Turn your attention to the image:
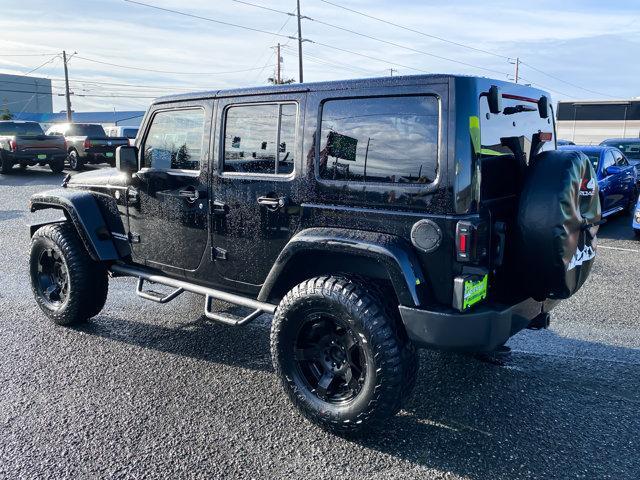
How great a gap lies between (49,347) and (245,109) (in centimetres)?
245

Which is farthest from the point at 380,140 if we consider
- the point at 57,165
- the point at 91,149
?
the point at 91,149

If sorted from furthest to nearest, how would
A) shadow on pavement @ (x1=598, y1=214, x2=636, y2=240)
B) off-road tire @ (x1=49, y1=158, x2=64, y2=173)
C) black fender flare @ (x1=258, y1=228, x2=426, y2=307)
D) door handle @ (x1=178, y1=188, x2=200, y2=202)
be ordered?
off-road tire @ (x1=49, y1=158, x2=64, y2=173) < shadow on pavement @ (x1=598, y1=214, x2=636, y2=240) < door handle @ (x1=178, y1=188, x2=200, y2=202) < black fender flare @ (x1=258, y1=228, x2=426, y2=307)

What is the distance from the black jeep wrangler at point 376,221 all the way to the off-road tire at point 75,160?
1672 centimetres

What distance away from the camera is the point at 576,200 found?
2939 mm

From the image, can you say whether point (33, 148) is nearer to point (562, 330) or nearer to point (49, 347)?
point (49, 347)

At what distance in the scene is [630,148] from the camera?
1449 centimetres

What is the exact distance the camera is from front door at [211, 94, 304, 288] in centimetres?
338

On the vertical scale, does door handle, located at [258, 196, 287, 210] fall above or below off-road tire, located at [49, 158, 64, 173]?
above

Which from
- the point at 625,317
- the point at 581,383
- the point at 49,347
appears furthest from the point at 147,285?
the point at 625,317

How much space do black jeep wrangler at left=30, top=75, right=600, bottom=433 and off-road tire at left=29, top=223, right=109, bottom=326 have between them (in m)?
1.02

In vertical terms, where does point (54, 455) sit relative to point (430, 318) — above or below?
below

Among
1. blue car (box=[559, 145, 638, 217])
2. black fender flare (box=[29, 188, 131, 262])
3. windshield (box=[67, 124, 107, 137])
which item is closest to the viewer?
black fender flare (box=[29, 188, 131, 262])

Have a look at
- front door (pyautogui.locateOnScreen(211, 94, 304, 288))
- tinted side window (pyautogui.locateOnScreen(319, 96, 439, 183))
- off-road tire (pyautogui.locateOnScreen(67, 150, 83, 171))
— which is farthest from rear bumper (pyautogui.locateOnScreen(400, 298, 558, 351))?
off-road tire (pyautogui.locateOnScreen(67, 150, 83, 171))

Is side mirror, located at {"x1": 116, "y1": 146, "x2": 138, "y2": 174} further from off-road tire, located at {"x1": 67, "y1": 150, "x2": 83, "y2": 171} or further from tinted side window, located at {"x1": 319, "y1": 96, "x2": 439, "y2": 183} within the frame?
off-road tire, located at {"x1": 67, "y1": 150, "x2": 83, "y2": 171}
